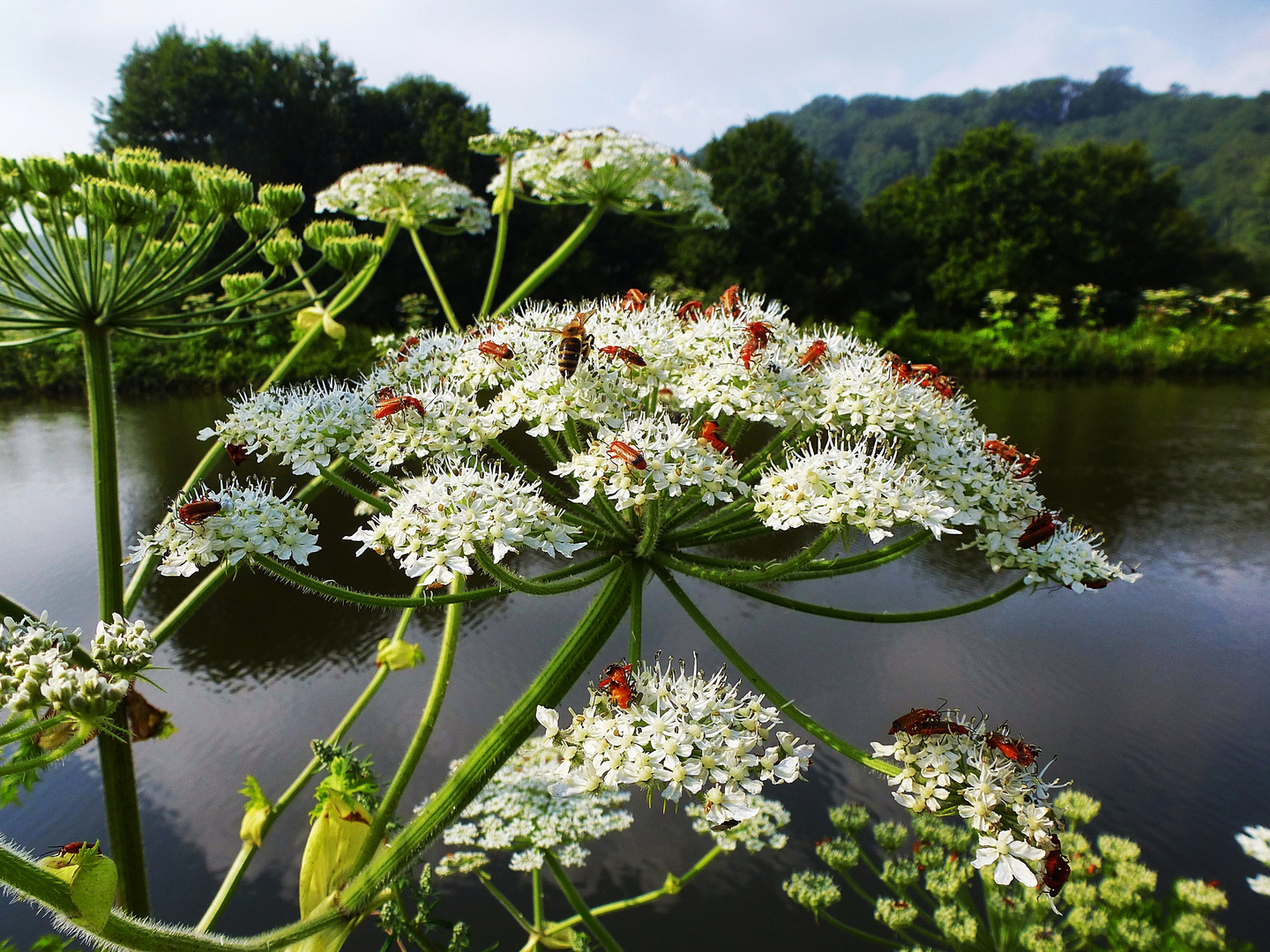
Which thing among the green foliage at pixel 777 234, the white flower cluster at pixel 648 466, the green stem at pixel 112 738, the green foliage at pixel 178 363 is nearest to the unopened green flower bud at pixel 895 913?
the white flower cluster at pixel 648 466

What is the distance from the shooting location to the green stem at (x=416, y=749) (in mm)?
893

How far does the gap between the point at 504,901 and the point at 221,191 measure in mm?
1268

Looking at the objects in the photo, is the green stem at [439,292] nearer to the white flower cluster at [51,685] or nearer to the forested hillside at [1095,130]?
the white flower cluster at [51,685]

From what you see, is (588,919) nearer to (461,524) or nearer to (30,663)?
(461,524)

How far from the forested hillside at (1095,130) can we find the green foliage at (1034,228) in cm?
312

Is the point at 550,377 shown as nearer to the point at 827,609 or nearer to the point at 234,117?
the point at 827,609

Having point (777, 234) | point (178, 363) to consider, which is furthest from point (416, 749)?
point (777, 234)

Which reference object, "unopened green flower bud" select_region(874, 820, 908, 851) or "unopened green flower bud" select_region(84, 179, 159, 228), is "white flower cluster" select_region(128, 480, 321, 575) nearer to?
"unopened green flower bud" select_region(84, 179, 159, 228)

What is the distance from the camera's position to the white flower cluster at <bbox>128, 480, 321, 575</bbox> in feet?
2.31

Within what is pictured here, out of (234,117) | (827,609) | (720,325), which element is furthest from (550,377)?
(234,117)

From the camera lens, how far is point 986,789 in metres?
0.67

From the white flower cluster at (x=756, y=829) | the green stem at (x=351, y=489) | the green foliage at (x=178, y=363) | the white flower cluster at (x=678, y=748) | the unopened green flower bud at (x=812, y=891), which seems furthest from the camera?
the green foliage at (x=178, y=363)

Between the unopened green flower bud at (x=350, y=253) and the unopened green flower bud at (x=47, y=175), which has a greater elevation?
the unopened green flower bud at (x=47, y=175)

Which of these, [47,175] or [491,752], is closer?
[491,752]
